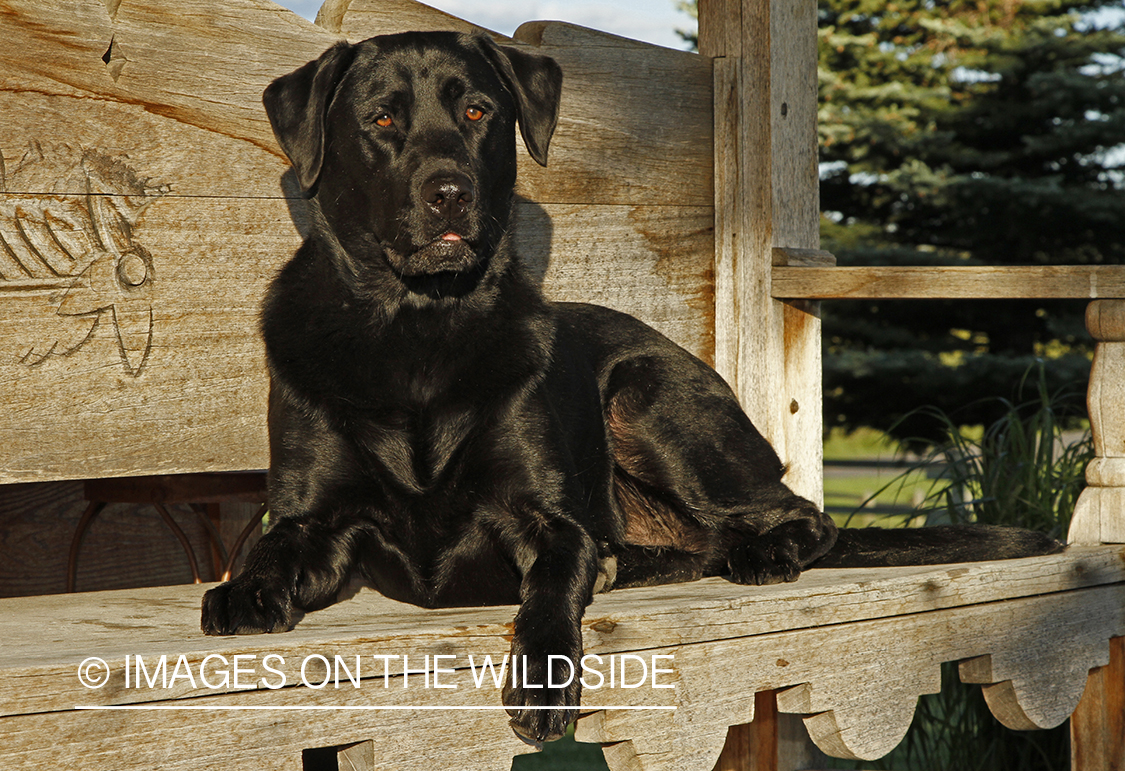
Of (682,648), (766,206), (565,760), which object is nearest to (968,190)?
(565,760)

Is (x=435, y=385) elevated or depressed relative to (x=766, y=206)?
depressed

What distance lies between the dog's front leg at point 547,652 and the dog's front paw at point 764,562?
0.43 m

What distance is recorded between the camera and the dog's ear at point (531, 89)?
2.23m

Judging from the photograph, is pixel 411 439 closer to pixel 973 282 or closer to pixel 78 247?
pixel 78 247

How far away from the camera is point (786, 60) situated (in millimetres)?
2887

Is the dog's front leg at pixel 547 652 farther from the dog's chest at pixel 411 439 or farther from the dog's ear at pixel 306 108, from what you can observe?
the dog's ear at pixel 306 108

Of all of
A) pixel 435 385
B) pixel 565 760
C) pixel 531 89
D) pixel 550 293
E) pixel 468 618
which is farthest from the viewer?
pixel 565 760

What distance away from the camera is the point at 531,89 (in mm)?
2262

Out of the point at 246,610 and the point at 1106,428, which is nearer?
the point at 246,610

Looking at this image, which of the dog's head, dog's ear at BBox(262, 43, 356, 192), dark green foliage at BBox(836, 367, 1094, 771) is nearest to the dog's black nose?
the dog's head

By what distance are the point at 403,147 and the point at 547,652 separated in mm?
948

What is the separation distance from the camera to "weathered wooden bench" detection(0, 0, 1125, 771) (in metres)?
1.49

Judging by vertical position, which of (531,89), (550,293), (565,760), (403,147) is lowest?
(565,760)

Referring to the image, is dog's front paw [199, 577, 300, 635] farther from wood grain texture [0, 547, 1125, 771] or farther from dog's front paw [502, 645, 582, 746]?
dog's front paw [502, 645, 582, 746]
